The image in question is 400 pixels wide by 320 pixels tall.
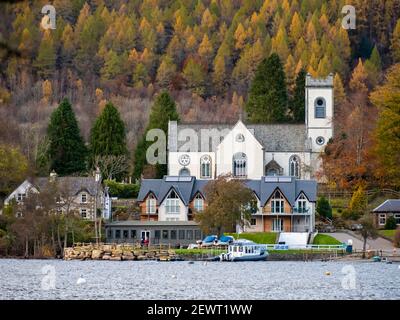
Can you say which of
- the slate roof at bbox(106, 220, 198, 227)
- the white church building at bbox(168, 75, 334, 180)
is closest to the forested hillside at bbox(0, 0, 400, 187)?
the white church building at bbox(168, 75, 334, 180)

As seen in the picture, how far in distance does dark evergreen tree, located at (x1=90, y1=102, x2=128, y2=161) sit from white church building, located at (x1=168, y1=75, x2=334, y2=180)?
4.33 metres

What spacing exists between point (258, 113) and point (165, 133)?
10.8 m

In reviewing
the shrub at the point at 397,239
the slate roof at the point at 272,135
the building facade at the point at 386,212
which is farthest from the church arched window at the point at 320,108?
the shrub at the point at 397,239

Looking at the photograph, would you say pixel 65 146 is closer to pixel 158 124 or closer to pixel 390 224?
pixel 158 124

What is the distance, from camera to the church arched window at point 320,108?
108m

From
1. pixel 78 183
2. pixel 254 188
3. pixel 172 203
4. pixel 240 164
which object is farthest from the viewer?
pixel 240 164

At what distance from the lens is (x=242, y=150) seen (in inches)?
3974

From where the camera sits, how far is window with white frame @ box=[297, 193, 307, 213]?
89875 millimetres

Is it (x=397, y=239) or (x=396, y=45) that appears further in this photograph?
(x=396, y=45)

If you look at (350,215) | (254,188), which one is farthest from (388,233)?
(254,188)

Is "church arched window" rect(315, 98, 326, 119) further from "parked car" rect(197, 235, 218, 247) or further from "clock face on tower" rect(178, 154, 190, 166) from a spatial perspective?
"parked car" rect(197, 235, 218, 247)

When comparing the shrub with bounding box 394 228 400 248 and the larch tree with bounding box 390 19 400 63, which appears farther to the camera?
the larch tree with bounding box 390 19 400 63

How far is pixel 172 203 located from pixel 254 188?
5631mm
